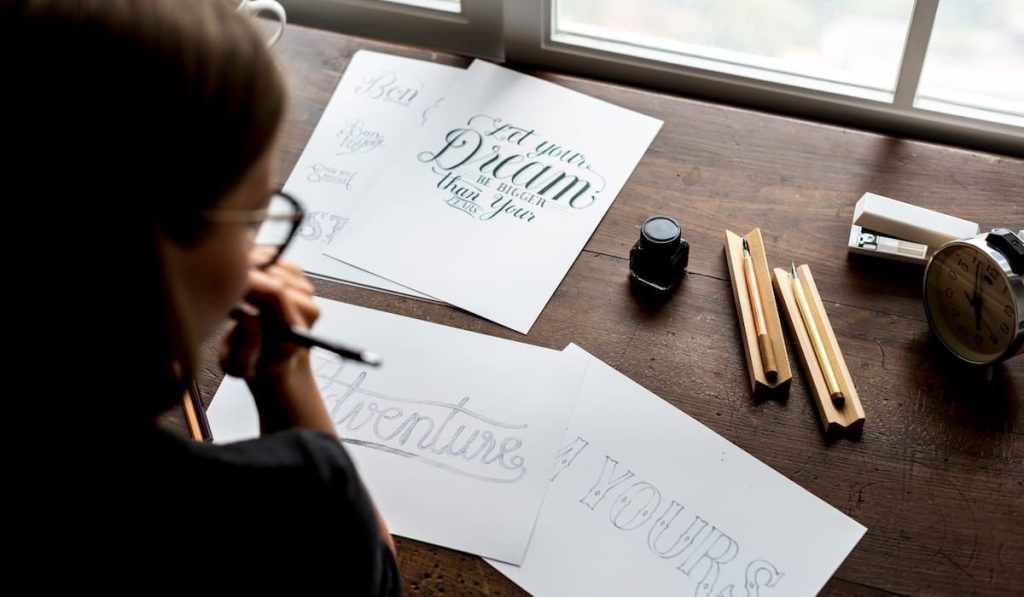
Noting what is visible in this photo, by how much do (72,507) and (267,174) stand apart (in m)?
0.21

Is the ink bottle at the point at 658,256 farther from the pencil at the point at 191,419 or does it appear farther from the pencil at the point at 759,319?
the pencil at the point at 191,419

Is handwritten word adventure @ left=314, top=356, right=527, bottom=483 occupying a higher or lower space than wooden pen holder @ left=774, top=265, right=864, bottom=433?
lower

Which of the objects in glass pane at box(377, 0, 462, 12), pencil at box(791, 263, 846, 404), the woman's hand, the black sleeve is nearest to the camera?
the black sleeve

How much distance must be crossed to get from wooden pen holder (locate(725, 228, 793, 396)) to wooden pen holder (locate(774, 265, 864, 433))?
0.5 inches

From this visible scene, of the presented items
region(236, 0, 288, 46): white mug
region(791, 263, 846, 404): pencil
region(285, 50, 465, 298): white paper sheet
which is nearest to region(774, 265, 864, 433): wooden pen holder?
region(791, 263, 846, 404): pencil

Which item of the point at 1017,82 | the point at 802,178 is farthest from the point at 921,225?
the point at 1017,82

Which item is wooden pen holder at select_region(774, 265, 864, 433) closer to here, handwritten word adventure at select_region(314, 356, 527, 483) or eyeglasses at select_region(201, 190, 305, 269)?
handwritten word adventure at select_region(314, 356, 527, 483)

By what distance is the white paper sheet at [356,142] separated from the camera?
3.13 feet

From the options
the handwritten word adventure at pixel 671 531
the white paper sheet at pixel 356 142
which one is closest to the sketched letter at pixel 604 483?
the handwritten word adventure at pixel 671 531

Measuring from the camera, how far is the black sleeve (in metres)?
0.58

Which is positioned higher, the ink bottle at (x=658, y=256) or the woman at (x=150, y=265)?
the woman at (x=150, y=265)

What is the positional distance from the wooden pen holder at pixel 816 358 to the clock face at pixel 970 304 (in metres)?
0.09

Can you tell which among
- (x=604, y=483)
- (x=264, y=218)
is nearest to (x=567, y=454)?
(x=604, y=483)

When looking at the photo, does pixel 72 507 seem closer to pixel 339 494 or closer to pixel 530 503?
pixel 339 494
